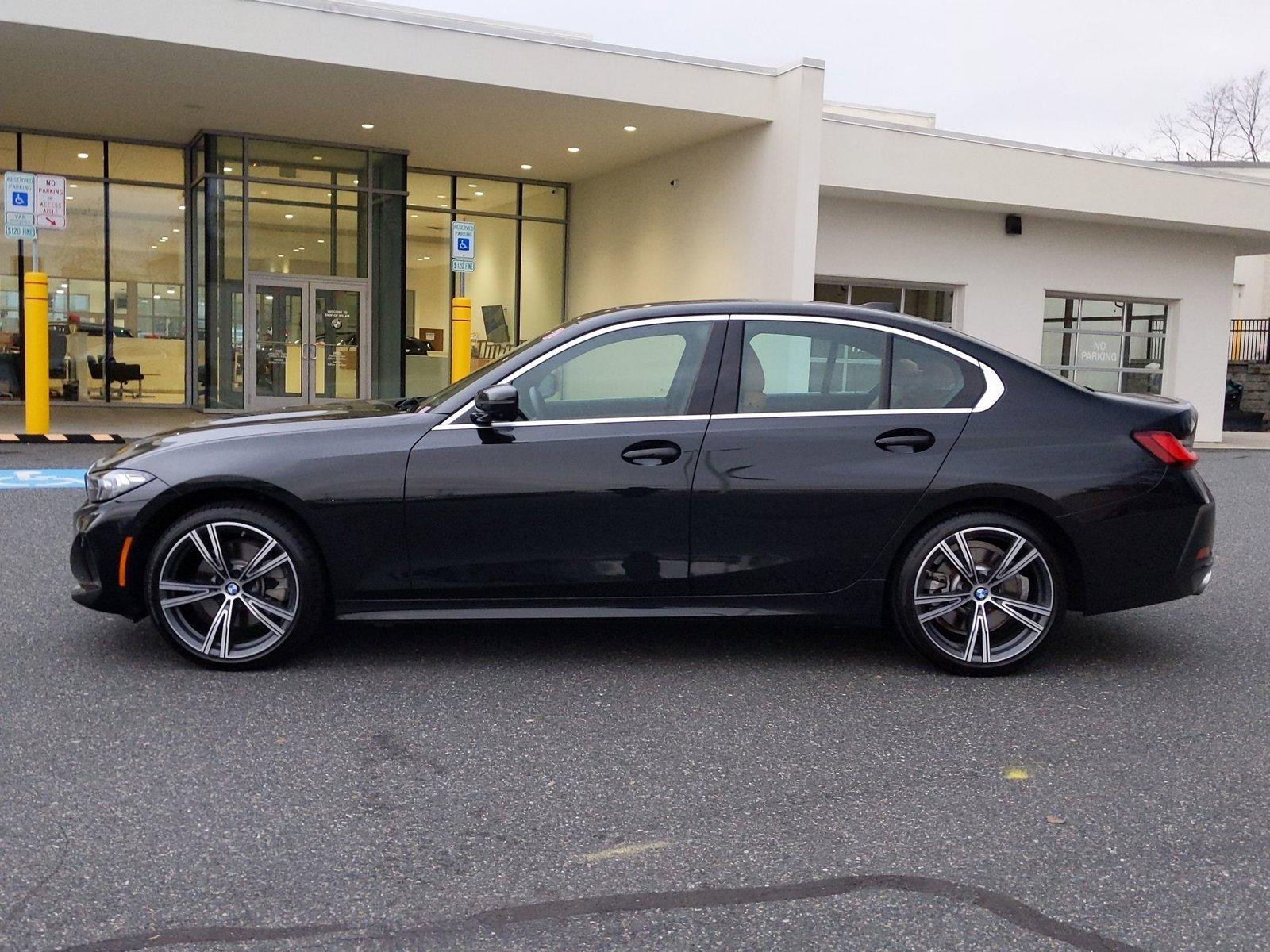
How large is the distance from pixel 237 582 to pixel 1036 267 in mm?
18412

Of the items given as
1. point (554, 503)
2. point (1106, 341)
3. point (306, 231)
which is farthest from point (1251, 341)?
point (554, 503)

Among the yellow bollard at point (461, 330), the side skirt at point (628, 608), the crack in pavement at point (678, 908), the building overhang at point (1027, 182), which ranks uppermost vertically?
the building overhang at point (1027, 182)

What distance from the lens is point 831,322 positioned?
540cm

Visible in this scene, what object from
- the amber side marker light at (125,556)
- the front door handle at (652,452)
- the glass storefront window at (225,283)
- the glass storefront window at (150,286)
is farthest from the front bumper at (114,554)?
the glass storefront window at (150,286)

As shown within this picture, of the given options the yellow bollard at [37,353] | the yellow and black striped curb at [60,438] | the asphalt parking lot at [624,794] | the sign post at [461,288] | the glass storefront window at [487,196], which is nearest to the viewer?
the asphalt parking lot at [624,794]

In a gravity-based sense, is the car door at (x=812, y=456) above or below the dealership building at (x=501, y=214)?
below

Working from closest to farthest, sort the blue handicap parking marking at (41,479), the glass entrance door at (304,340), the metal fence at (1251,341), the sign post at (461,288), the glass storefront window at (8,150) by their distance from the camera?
the blue handicap parking marking at (41,479), the sign post at (461,288), the glass entrance door at (304,340), the glass storefront window at (8,150), the metal fence at (1251,341)

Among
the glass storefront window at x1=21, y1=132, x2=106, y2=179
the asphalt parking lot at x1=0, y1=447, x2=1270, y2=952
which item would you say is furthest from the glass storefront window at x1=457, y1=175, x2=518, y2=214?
the asphalt parking lot at x1=0, y1=447, x2=1270, y2=952

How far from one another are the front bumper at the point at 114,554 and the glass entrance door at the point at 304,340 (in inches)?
609

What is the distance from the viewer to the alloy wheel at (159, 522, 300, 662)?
197 inches

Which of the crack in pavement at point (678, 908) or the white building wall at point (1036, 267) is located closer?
the crack in pavement at point (678, 908)

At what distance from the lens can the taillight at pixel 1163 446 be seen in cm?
525

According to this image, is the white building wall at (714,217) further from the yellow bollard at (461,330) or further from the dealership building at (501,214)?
the yellow bollard at (461,330)

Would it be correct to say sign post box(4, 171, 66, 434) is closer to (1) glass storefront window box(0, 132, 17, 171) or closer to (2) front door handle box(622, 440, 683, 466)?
(1) glass storefront window box(0, 132, 17, 171)
